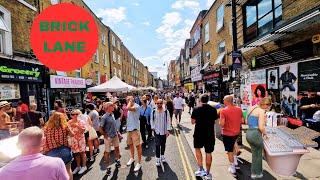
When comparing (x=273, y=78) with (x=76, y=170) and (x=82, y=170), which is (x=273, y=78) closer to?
(x=82, y=170)

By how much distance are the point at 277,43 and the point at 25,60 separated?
11.7 m

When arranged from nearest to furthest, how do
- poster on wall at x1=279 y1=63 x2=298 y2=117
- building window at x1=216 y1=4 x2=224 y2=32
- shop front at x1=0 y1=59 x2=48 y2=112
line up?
poster on wall at x1=279 y1=63 x2=298 y2=117 → shop front at x1=0 y1=59 x2=48 y2=112 → building window at x1=216 y1=4 x2=224 y2=32

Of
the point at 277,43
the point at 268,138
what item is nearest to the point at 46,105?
the point at 277,43

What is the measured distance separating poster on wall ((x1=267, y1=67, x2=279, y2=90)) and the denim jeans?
25.3 ft

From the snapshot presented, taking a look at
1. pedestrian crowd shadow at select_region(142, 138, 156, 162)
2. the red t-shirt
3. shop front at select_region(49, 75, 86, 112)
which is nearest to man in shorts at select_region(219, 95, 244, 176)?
the red t-shirt

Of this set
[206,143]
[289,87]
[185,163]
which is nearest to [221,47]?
[289,87]

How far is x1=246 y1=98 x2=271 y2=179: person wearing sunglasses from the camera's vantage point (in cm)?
582

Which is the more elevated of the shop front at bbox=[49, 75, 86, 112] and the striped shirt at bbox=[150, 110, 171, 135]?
the shop front at bbox=[49, 75, 86, 112]

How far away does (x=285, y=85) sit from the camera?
39.9 feet

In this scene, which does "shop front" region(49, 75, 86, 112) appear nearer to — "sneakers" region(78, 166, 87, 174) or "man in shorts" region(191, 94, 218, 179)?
"sneakers" region(78, 166, 87, 174)

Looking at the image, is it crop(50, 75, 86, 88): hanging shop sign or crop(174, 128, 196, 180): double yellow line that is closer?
crop(174, 128, 196, 180): double yellow line

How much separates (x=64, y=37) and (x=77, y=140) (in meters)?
3.44

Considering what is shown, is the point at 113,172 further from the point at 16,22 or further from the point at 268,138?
the point at 16,22

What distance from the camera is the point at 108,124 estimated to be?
25.7ft
